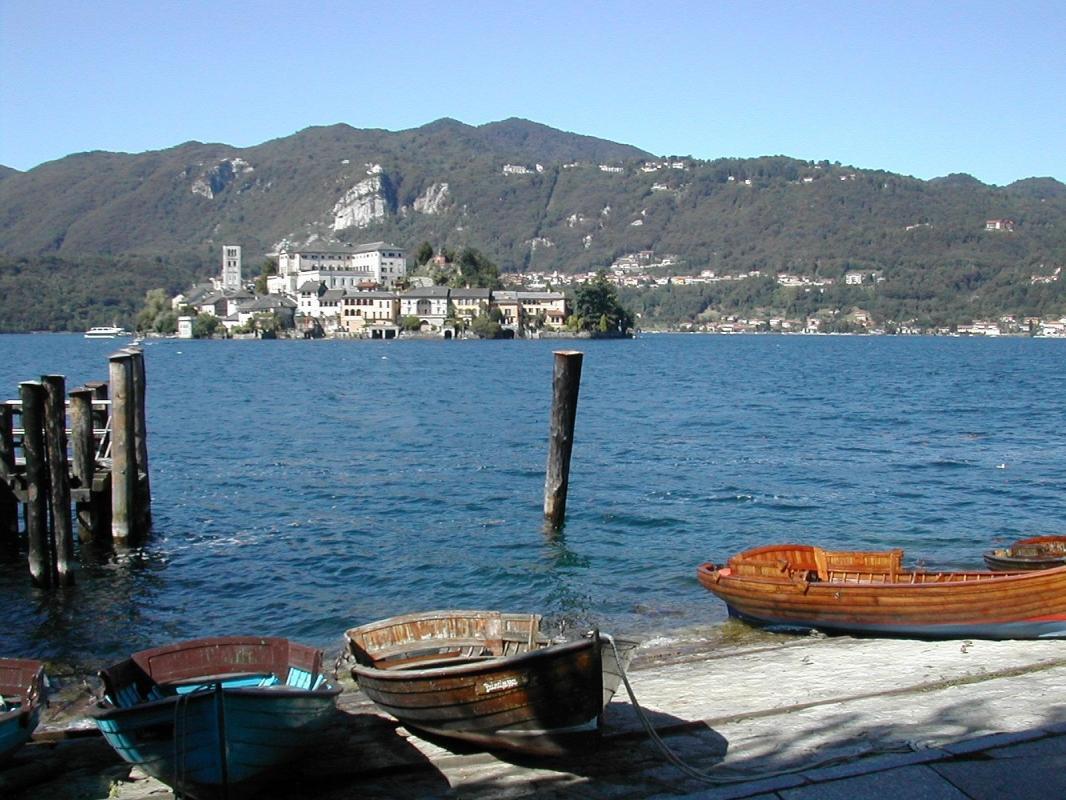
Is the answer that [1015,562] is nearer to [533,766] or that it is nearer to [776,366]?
[533,766]

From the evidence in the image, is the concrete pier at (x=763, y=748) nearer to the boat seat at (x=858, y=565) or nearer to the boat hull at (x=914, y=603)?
the boat hull at (x=914, y=603)

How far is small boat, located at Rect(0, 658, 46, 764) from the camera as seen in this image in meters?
9.68

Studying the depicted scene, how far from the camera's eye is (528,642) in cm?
1154

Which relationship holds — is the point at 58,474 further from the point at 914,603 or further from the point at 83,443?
the point at 914,603

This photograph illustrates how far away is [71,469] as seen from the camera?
21812 mm

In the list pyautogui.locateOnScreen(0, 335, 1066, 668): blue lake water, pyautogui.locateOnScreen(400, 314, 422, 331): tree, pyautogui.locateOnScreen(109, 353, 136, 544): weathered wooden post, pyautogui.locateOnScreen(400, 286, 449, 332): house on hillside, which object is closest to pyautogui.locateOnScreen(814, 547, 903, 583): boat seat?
pyautogui.locateOnScreen(0, 335, 1066, 668): blue lake water

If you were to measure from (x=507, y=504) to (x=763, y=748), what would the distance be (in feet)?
61.4

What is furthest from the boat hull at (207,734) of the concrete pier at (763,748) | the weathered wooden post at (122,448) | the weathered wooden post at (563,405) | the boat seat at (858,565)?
the weathered wooden post at (563,405)

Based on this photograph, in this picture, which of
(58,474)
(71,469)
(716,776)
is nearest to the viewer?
(716,776)

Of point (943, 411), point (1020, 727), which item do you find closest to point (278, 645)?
point (1020, 727)

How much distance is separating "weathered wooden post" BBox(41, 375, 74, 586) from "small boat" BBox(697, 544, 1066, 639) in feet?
35.1

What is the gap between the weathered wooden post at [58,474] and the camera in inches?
709

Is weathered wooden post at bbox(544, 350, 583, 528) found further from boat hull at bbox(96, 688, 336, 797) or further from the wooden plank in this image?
boat hull at bbox(96, 688, 336, 797)

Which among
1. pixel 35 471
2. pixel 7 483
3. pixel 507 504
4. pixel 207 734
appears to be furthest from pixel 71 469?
pixel 207 734
